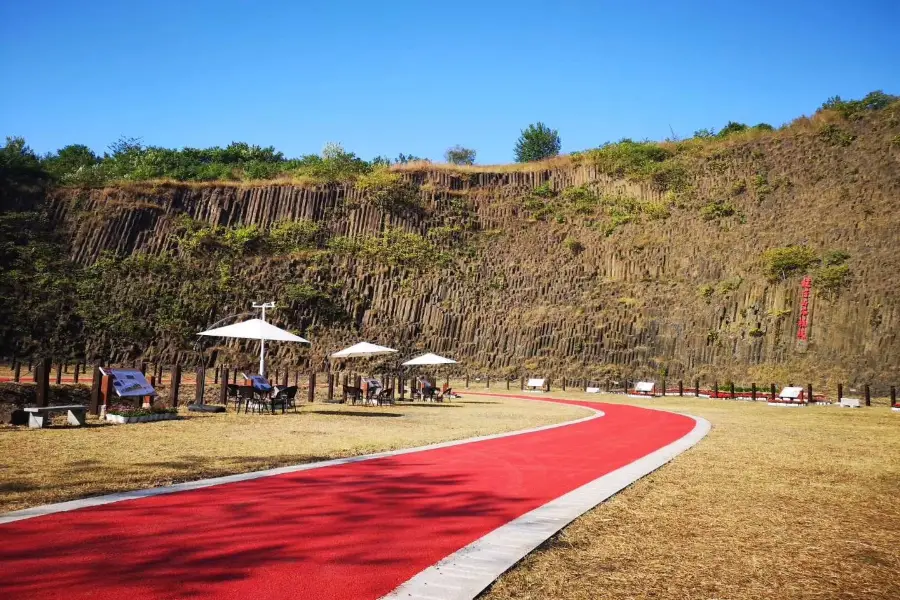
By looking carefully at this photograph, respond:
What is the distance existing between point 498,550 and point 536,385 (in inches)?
1339

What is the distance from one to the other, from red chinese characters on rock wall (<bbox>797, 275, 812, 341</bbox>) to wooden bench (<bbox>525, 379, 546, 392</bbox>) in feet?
49.1

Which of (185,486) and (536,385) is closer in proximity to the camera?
(185,486)

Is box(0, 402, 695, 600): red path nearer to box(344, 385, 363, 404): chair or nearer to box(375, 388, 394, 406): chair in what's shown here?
box(344, 385, 363, 404): chair

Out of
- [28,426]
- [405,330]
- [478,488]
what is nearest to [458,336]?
[405,330]

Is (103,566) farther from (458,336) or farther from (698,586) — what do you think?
(458,336)

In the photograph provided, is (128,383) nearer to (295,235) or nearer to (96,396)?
(96,396)

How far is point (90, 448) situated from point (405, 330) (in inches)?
1506

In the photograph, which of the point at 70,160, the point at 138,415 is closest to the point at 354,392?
the point at 138,415

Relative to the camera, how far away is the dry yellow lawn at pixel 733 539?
13.5ft

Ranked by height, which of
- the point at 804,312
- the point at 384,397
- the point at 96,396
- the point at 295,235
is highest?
the point at 295,235

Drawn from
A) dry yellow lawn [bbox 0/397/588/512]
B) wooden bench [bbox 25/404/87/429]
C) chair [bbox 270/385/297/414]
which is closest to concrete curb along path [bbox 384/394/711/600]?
dry yellow lawn [bbox 0/397/588/512]

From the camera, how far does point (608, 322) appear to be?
44.0m

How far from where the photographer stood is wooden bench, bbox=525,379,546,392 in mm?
38094

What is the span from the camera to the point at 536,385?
126ft
